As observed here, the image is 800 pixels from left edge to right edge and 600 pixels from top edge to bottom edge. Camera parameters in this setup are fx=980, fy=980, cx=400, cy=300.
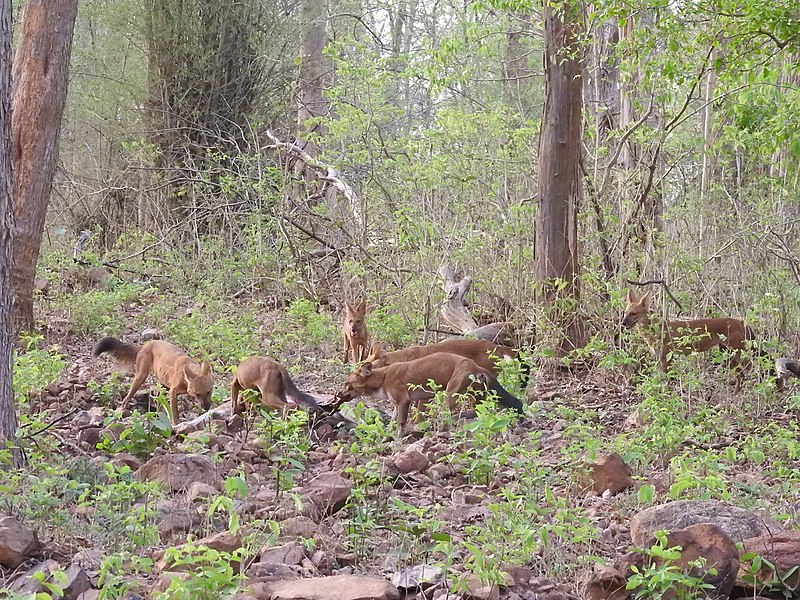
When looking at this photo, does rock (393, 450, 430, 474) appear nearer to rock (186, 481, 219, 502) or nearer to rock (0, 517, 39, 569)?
rock (186, 481, 219, 502)

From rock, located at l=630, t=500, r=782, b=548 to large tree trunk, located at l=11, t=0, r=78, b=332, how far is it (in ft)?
25.9

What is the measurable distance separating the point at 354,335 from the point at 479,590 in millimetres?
6929

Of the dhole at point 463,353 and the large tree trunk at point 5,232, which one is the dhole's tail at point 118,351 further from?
the large tree trunk at point 5,232

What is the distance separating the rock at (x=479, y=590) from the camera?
4324 mm

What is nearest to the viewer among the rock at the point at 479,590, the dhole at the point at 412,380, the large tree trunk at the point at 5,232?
the rock at the point at 479,590

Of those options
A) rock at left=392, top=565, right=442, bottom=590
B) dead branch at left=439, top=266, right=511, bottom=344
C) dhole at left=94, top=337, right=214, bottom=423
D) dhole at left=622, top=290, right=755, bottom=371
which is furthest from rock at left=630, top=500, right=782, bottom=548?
dead branch at left=439, top=266, right=511, bottom=344

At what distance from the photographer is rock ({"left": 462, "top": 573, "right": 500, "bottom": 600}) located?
4.32m

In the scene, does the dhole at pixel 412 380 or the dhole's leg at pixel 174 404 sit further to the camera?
the dhole at pixel 412 380

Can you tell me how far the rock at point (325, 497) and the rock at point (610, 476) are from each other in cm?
165

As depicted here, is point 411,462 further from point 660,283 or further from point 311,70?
point 311,70

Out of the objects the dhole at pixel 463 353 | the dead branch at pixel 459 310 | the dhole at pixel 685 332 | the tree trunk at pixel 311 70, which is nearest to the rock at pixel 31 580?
the dhole at pixel 463 353

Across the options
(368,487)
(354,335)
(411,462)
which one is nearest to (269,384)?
(411,462)

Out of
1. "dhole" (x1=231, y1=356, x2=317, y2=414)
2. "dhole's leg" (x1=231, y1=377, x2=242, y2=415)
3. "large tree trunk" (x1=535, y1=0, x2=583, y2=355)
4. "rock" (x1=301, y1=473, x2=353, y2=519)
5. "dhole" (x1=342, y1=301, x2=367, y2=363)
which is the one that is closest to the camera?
"rock" (x1=301, y1=473, x2=353, y2=519)

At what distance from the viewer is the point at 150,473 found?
19.6ft
